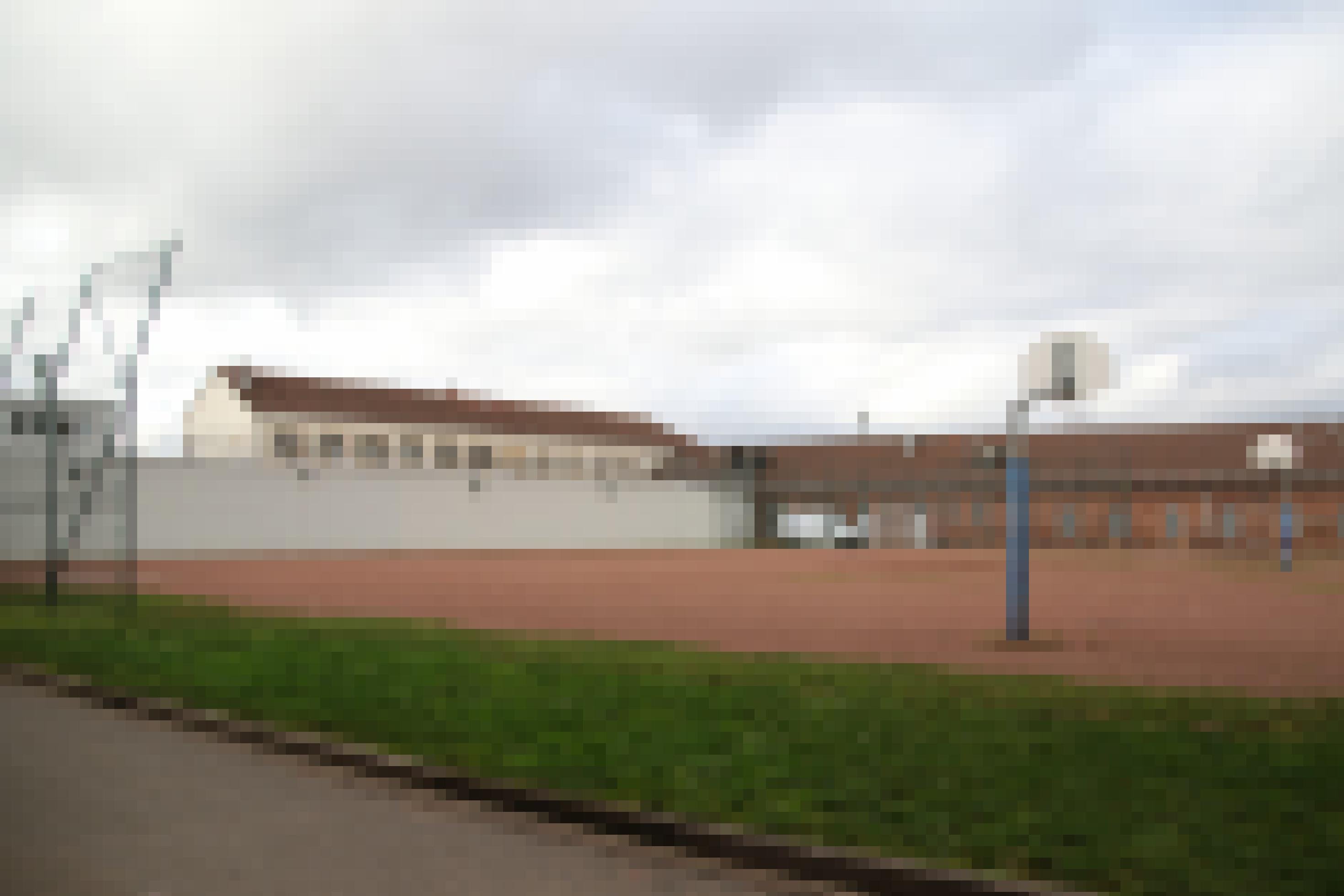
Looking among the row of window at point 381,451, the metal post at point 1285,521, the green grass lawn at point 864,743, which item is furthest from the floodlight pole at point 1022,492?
the row of window at point 381,451

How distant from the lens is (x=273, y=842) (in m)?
6.18

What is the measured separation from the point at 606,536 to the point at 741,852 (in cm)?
4547

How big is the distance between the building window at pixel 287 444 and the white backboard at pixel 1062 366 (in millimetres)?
47076

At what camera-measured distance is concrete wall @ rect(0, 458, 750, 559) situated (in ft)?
110

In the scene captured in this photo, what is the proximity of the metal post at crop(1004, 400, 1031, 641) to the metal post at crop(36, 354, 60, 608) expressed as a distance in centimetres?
1280

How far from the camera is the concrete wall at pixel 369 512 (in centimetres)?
3347

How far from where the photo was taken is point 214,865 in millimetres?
5754

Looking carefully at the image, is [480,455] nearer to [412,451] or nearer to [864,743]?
[412,451]

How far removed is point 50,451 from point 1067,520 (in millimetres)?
41621

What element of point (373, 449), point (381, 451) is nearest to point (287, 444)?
point (373, 449)

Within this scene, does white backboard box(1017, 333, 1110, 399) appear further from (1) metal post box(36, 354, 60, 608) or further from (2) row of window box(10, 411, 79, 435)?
(2) row of window box(10, 411, 79, 435)

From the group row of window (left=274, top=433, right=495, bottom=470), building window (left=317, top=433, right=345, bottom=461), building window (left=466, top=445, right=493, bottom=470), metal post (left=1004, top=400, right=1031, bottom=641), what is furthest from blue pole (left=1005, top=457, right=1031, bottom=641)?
building window (left=466, top=445, right=493, bottom=470)

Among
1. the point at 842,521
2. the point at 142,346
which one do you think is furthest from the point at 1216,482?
the point at 142,346

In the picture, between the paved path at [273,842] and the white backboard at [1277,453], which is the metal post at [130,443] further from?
the white backboard at [1277,453]
